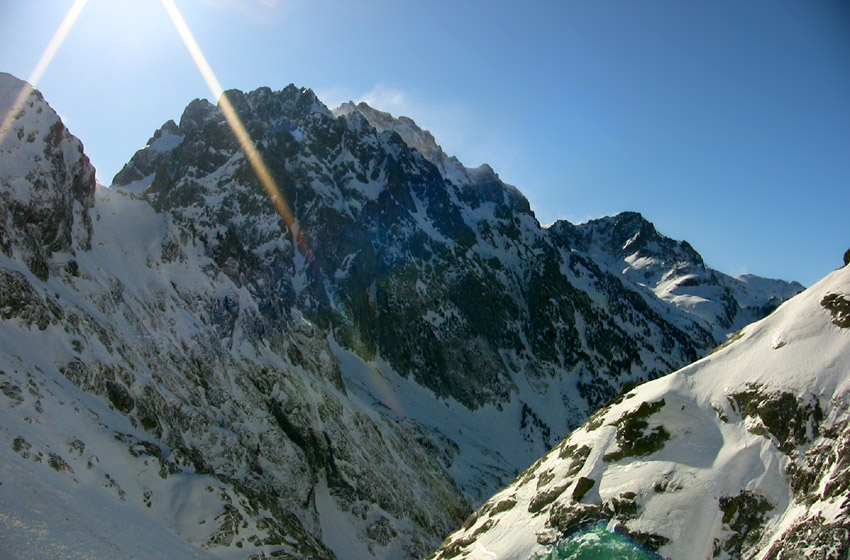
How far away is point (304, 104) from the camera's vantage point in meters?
187

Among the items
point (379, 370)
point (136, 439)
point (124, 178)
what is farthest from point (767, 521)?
point (124, 178)

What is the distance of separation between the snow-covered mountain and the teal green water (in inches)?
988

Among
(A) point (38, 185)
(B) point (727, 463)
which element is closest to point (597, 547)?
(B) point (727, 463)

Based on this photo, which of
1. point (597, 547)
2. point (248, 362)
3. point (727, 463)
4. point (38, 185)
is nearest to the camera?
point (597, 547)

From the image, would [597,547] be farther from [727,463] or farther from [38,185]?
[38,185]

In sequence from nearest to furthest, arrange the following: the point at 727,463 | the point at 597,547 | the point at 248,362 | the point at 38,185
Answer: the point at 597,547
the point at 727,463
the point at 38,185
the point at 248,362

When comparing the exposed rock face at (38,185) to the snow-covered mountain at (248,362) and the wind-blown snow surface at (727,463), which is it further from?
the wind-blown snow surface at (727,463)

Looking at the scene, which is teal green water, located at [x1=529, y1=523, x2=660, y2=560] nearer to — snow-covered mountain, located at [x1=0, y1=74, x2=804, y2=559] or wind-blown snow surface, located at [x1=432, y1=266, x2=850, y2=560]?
wind-blown snow surface, located at [x1=432, y1=266, x2=850, y2=560]

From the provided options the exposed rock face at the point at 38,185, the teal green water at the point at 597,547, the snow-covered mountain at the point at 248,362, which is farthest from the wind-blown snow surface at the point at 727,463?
the exposed rock face at the point at 38,185

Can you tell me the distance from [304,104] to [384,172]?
3170 centimetres

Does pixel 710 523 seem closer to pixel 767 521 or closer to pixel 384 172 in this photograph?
pixel 767 521

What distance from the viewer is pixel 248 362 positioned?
7394cm

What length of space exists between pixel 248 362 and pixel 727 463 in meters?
57.2

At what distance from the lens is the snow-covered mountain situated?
1758 inches
